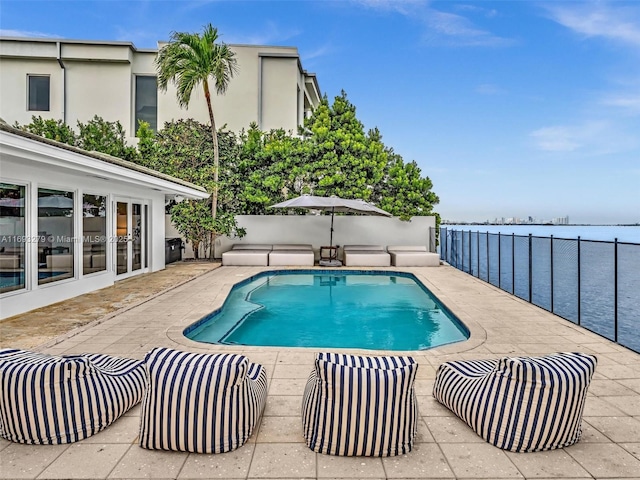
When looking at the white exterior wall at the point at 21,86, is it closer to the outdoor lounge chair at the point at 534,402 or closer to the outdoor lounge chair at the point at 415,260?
the outdoor lounge chair at the point at 415,260

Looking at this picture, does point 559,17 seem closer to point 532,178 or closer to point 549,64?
point 549,64

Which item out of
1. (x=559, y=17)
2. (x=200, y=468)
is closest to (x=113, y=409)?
(x=200, y=468)

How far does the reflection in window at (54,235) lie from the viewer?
6602mm

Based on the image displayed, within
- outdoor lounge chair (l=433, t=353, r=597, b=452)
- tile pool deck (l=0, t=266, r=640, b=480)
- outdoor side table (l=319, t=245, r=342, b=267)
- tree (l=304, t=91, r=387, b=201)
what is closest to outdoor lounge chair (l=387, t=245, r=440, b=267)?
outdoor side table (l=319, t=245, r=342, b=267)

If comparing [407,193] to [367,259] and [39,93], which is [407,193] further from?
[39,93]

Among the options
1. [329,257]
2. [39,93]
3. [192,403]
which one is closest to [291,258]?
[329,257]

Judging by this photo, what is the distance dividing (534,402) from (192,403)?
209 centimetres

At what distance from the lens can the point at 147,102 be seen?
57.1 feet

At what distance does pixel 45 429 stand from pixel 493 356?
4.06 m

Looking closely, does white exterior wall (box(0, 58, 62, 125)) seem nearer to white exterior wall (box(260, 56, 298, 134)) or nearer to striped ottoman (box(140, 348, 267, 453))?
white exterior wall (box(260, 56, 298, 134))

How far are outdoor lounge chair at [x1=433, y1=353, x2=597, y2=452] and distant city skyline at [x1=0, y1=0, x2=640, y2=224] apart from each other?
411 inches

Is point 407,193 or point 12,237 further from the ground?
point 407,193

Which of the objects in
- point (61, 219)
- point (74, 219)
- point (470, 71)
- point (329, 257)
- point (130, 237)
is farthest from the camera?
point (470, 71)

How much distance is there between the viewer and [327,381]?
7.92ft
